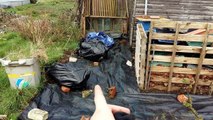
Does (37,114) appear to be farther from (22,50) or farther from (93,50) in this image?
(93,50)

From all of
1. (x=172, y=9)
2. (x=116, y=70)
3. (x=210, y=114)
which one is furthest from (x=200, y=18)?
(x=210, y=114)

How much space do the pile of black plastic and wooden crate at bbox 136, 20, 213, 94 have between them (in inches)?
12.9

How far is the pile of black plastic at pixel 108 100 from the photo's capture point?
409cm

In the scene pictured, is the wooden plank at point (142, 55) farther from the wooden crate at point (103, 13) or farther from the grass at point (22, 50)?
the wooden crate at point (103, 13)

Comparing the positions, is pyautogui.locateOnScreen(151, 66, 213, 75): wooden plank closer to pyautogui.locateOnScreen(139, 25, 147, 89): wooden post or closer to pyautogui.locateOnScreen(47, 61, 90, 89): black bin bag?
pyautogui.locateOnScreen(139, 25, 147, 89): wooden post

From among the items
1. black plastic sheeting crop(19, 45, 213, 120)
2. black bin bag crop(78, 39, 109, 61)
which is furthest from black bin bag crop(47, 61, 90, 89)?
black bin bag crop(78, 39, 109, 61)

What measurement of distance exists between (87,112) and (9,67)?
1806 millimetres

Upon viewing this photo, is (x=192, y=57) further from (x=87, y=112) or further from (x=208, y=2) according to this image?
(x=208, y=2)

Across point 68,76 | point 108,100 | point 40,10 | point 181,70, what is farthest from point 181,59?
point 40,10

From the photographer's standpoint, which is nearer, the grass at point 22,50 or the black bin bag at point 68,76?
the grass at point 22,50

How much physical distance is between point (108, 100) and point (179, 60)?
172 centimetres

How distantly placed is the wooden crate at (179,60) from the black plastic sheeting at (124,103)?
0.32 meters

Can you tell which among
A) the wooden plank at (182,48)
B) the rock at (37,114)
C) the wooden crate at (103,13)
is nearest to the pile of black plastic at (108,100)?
the rock at (37,114)

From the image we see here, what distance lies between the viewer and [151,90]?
501 centimetres
